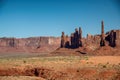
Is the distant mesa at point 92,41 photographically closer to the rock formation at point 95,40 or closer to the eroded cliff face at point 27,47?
the rock formation at point 95,40

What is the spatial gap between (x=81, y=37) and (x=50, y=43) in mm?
78192

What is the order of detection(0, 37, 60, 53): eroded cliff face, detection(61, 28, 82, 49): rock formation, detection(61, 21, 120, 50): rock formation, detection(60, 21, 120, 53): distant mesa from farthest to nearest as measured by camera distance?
1. detection(0, 37, 60, 53): eroded cliff face
2. detection(61, 28, 82, 49): rock formation
3. detection(61, 21, 120, 50): rock formation
4. detection(60, 21, 120, 53): distant mesa

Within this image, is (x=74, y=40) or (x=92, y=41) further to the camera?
(x=74, y=40)

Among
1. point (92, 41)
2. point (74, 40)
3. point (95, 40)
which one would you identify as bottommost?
point (92, 41)

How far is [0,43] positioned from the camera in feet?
646

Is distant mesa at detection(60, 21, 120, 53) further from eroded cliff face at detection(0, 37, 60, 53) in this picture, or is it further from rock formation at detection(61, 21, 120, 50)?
eroded cliff face at detection(0, 37, 60, 53)

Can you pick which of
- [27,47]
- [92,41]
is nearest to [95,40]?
[92,41]

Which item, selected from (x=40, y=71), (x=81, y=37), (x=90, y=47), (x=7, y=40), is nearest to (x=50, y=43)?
(x=7, y=40)

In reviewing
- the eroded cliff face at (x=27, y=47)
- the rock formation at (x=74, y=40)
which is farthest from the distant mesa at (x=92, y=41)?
the eroded cliff face at (x=27, y=47)

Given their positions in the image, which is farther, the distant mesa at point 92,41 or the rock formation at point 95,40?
the rock formation at point 95,40

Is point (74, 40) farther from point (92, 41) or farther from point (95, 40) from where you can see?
point (95, 40)

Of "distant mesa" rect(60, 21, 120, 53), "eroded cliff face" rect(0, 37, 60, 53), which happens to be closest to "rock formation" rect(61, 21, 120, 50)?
"distant mesa" rect(60, 21, 120, 53)

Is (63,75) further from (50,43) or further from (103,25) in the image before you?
(50,43)

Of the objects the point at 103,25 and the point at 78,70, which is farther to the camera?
the point at 103,25
